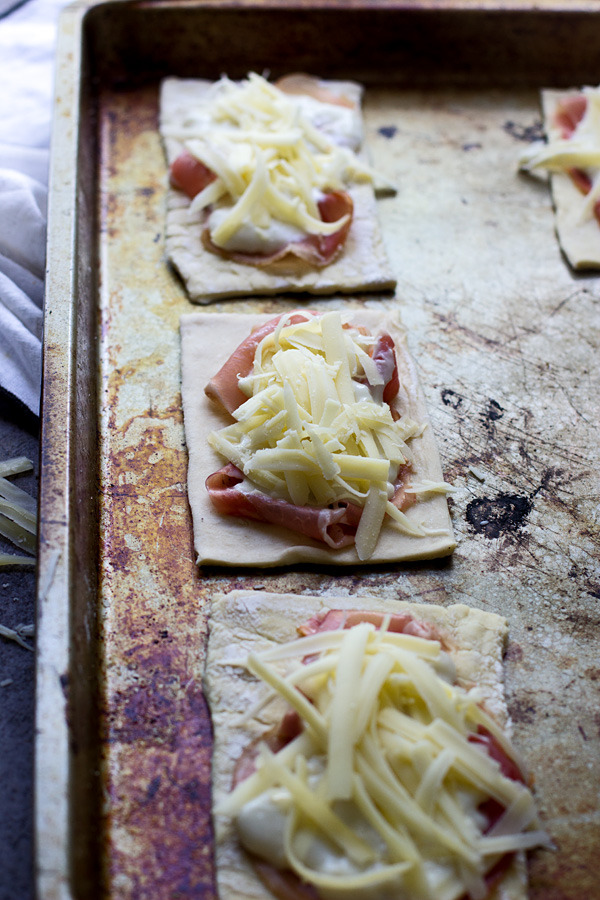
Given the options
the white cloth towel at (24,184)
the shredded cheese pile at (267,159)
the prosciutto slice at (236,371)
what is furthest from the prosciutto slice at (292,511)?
the shredded cheese pile at (267,159)

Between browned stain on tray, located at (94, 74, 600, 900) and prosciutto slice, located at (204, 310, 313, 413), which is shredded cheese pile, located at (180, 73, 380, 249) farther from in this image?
prosciutto slice, located at (204, 310, 313, 413)

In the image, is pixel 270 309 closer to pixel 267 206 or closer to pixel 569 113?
pixel 267 206

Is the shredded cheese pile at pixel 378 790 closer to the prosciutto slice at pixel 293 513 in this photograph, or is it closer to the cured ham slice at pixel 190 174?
the prosciutto slice at pixel 293 513

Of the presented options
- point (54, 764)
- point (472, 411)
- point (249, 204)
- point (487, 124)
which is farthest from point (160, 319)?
point (487, 124)

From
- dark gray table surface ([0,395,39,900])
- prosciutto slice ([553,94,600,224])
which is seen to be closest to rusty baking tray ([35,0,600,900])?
prosciutto slice ([553,94,600,224])

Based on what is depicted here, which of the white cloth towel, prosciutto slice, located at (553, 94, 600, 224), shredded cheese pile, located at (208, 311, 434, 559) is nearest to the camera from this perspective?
shredded cheese pile, located at (208, 311, 434, 559)

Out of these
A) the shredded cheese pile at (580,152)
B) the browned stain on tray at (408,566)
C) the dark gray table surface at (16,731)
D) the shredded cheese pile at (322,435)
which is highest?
the shredded cheese pile at (580,152)

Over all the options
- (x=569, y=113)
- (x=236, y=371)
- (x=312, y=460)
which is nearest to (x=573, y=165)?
(x=569, y=113)
